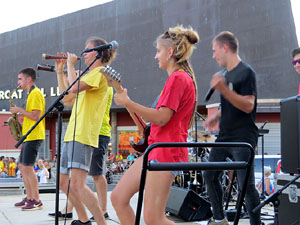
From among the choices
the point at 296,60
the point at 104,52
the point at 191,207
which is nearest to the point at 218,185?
the point at 191,207

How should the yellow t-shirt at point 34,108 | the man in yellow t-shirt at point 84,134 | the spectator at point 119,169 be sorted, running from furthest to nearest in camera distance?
the spectator at point 119,169 → the yellow t-shirt at point 34,108 → the man in yellow t-shirt at point 84,134

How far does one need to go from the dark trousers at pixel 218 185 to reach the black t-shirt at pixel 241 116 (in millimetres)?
123

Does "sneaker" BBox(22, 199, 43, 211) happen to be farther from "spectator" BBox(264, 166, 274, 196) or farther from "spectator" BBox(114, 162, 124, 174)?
"spectator" BBox(114, 162, 124, 174)

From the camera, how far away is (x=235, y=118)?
3881mm

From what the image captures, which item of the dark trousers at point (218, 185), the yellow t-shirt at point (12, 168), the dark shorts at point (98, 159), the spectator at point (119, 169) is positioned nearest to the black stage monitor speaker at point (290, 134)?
the dark trousers at point (218, 185)

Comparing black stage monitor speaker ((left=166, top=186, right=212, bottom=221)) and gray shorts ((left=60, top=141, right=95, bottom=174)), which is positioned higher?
gray shorts ((left=60, top=141, right=95, bottom=174))

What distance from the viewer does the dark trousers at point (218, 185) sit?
3723 mm

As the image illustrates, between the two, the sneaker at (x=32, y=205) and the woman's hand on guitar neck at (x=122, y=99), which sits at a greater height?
the woman's hand on guitar neck at (x=122, y=99)

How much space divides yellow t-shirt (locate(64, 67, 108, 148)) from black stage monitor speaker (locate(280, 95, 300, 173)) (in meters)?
1.88

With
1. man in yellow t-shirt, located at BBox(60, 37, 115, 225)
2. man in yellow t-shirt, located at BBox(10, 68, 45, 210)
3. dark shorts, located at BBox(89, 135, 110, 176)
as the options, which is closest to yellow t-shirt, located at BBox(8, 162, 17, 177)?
man in yellow t-shirt, located at BBox(10, 68, 45, 210)

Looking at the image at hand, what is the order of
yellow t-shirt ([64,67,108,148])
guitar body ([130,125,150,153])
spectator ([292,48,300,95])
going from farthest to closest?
spectator ([292,48,300,95])
yellow t-shirt ([64,67,108,148])
guitar body ([130,125,150,153])

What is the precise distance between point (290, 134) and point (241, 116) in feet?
2.17

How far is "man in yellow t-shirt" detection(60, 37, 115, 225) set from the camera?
4000mm

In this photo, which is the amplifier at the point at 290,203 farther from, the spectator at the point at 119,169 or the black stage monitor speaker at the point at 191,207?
the spectator at the point at 119,169
